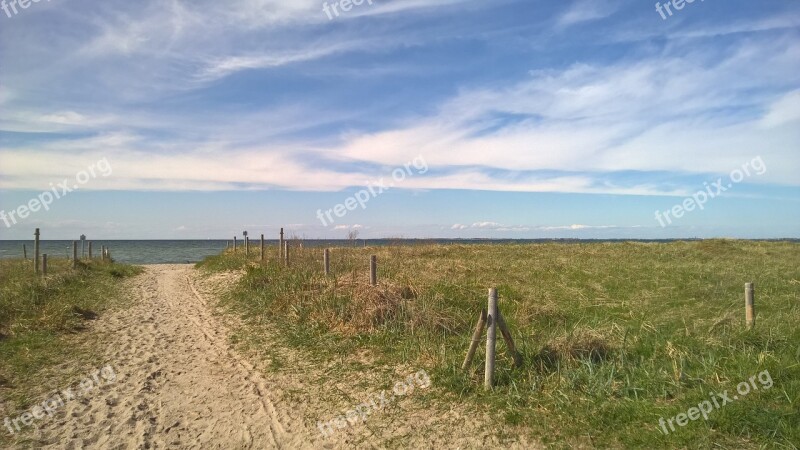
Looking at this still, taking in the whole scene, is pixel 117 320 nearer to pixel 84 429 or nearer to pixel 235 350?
pixel 235 350

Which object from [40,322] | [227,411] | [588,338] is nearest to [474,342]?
[588,338]

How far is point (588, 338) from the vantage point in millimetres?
6914

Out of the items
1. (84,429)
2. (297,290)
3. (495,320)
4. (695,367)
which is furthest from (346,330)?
(695,367)

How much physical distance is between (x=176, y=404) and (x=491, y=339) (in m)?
4.29

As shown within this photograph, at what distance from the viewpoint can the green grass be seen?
5016 mm

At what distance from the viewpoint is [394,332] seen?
8766 mm

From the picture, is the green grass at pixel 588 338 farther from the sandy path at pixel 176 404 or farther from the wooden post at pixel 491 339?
the sandy path at pixel 176 404

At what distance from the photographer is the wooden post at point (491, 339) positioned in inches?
237

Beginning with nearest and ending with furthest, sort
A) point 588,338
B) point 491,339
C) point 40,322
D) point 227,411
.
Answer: point 491,339 → point 227,411 → point 588,338 → point 40,322

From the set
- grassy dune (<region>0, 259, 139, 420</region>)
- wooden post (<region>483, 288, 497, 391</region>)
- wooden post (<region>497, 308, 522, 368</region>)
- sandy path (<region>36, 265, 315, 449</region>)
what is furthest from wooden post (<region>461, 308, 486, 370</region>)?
grassy dune (<region>0, 259, 139, 420</region>)

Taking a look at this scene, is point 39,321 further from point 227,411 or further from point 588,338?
point 588,338

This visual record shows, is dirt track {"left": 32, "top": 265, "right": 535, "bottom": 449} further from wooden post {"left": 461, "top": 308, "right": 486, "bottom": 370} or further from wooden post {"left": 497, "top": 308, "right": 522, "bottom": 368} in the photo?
wooden post {"left": 497, "top": 308, "right": 522, "bottom": 368}

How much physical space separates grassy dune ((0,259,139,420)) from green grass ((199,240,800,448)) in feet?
11.7

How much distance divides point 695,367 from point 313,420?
4.89 metres
